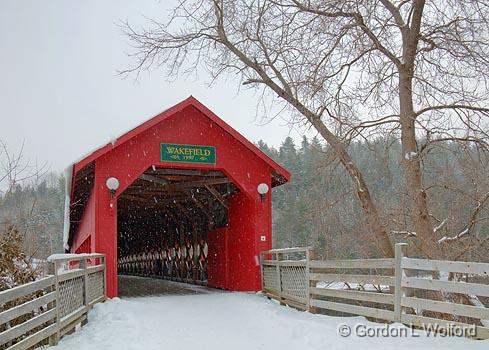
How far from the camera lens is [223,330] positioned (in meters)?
7.28

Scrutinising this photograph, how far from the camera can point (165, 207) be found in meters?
16.7

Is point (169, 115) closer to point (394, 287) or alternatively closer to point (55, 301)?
point (55, 301)

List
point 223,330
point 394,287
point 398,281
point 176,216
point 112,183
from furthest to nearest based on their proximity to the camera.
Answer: point 176,216 → point 112,183 → point 223,330 → point 394,287 → point 398,281

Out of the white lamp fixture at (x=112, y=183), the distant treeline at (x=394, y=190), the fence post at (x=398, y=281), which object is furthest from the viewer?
the distant treeline at (x=394, y=190)

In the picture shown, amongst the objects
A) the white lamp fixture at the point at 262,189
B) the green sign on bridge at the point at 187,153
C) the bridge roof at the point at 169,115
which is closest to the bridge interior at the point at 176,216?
the green sign on bridge at the point at 187,153

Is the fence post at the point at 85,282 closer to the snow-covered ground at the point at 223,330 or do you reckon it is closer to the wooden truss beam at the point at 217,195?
the snow-covered ground at the point at 223,330

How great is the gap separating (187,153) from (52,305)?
533 cm

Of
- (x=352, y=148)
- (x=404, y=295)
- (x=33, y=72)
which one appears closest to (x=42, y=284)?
(x=404, y=295)

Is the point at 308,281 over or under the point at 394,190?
under

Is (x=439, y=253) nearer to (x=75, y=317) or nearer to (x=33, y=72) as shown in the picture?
(x=75, y=317)

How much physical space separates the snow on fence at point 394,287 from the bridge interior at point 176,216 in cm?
295

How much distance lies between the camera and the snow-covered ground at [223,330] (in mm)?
5688

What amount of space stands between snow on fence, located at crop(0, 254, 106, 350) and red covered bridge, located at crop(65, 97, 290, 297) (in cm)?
218

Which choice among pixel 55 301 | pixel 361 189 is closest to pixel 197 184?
pixel 361 189
